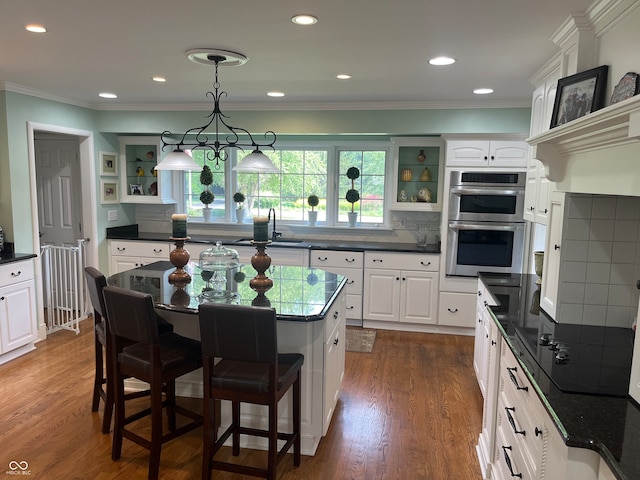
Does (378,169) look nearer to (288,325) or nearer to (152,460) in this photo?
(288,325)

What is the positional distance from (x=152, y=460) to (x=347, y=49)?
255cm

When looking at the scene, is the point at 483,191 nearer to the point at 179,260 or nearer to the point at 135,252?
the point at 179,260

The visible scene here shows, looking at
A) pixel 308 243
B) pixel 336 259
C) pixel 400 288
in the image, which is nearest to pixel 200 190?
pixel 308 243

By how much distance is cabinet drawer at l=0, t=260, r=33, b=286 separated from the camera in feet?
12.7

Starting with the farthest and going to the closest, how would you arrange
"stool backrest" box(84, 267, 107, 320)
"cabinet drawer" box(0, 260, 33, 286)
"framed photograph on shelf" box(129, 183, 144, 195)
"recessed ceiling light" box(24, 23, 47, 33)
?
"framed photograph on shelf" box(129, 183, 144, 195) → "cabinet drawer" box(0, 260, 33, 286) → "stool backrest" box(84, 267, 107, 320) → "recessed ceiling light" box(24, 23, 47, 33)

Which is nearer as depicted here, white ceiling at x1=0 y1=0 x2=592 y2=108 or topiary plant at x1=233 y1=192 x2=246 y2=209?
white ceiling at x1=0 y1=0 x2=592 y2=108

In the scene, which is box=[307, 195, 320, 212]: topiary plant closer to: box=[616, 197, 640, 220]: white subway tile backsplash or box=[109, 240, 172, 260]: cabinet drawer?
box=[109, 240, 172, 260]: cabinet drawer

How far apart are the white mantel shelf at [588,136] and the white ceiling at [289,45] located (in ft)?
1.97

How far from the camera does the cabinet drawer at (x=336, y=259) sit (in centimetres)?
496

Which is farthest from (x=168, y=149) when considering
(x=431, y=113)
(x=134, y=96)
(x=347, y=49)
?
(x=347, y=49)

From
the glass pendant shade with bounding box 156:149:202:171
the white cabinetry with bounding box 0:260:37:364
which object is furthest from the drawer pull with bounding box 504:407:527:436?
the white cabinetry with bounding box 0:260:37:364

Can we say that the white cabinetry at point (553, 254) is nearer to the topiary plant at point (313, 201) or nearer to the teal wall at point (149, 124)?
the teal wall at point (149, 124)

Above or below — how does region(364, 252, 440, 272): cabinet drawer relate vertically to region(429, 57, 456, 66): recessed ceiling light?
below

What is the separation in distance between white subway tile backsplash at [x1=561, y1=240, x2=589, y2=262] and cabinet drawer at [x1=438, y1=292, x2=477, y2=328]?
2.47 meters
